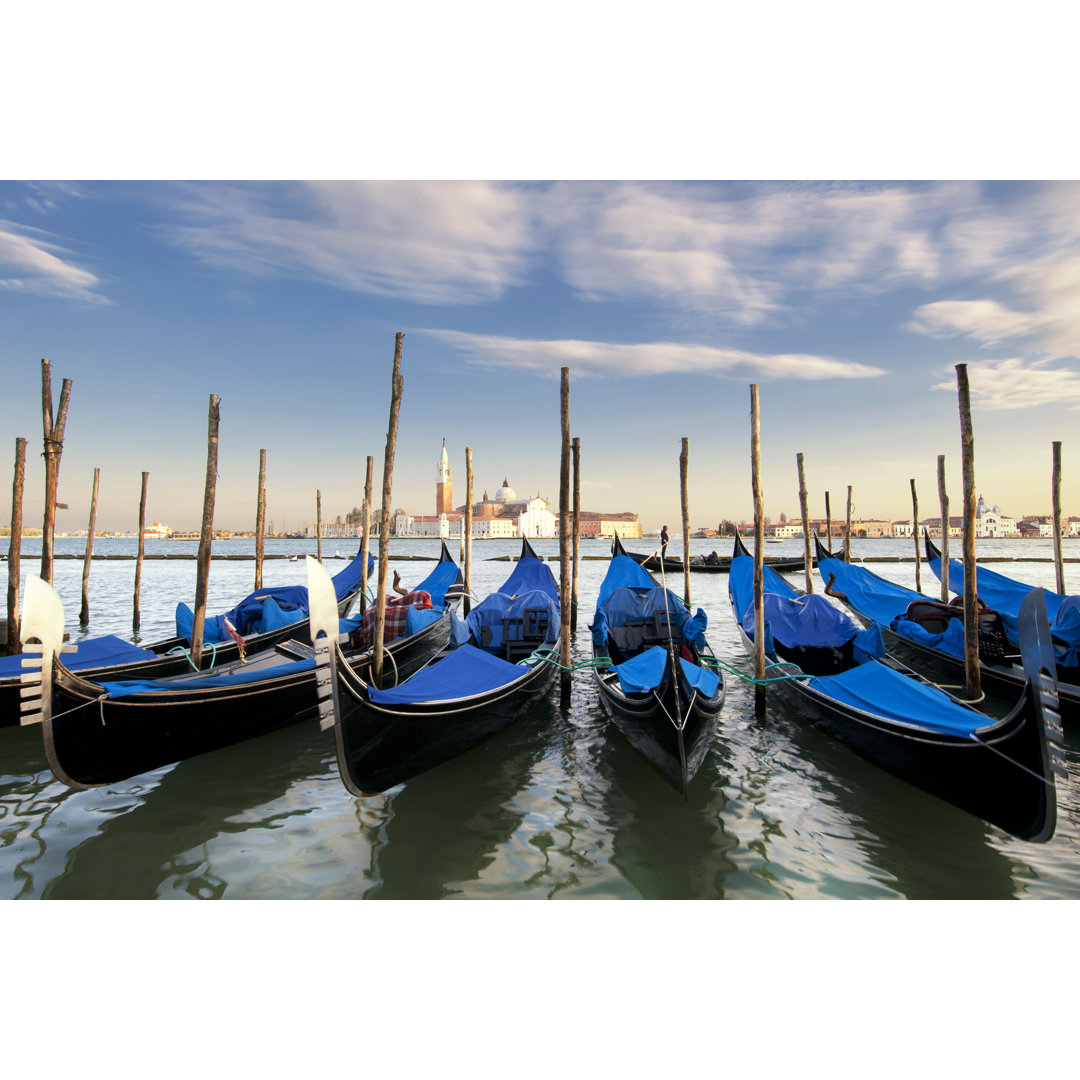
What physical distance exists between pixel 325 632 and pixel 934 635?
5.89m

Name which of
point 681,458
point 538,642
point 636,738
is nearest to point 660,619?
point 538,642

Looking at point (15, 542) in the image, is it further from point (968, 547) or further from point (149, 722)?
point (968, 547)

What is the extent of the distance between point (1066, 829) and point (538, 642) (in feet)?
13.5

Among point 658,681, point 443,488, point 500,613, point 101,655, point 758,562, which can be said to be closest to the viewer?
point 658,681

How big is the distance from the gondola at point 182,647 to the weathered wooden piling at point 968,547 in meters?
5.51

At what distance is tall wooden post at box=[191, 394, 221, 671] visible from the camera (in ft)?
17.2

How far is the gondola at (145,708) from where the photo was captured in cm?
292

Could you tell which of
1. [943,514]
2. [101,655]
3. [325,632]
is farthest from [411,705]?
[943,514]

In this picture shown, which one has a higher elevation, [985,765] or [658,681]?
[658,681]

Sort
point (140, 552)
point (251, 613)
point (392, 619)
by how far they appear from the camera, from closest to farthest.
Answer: point (392, 619) → point (251, 613) → point (140, 552)

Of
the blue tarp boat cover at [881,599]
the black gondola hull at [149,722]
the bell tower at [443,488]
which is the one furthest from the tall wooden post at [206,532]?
the bell tower at [443,488]

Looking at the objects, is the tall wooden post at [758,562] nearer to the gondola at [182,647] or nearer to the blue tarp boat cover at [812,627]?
the blue tarp boat cover at [812,627]

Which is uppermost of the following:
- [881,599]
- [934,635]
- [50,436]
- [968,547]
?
[50,436]

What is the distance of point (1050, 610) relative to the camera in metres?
5.64
